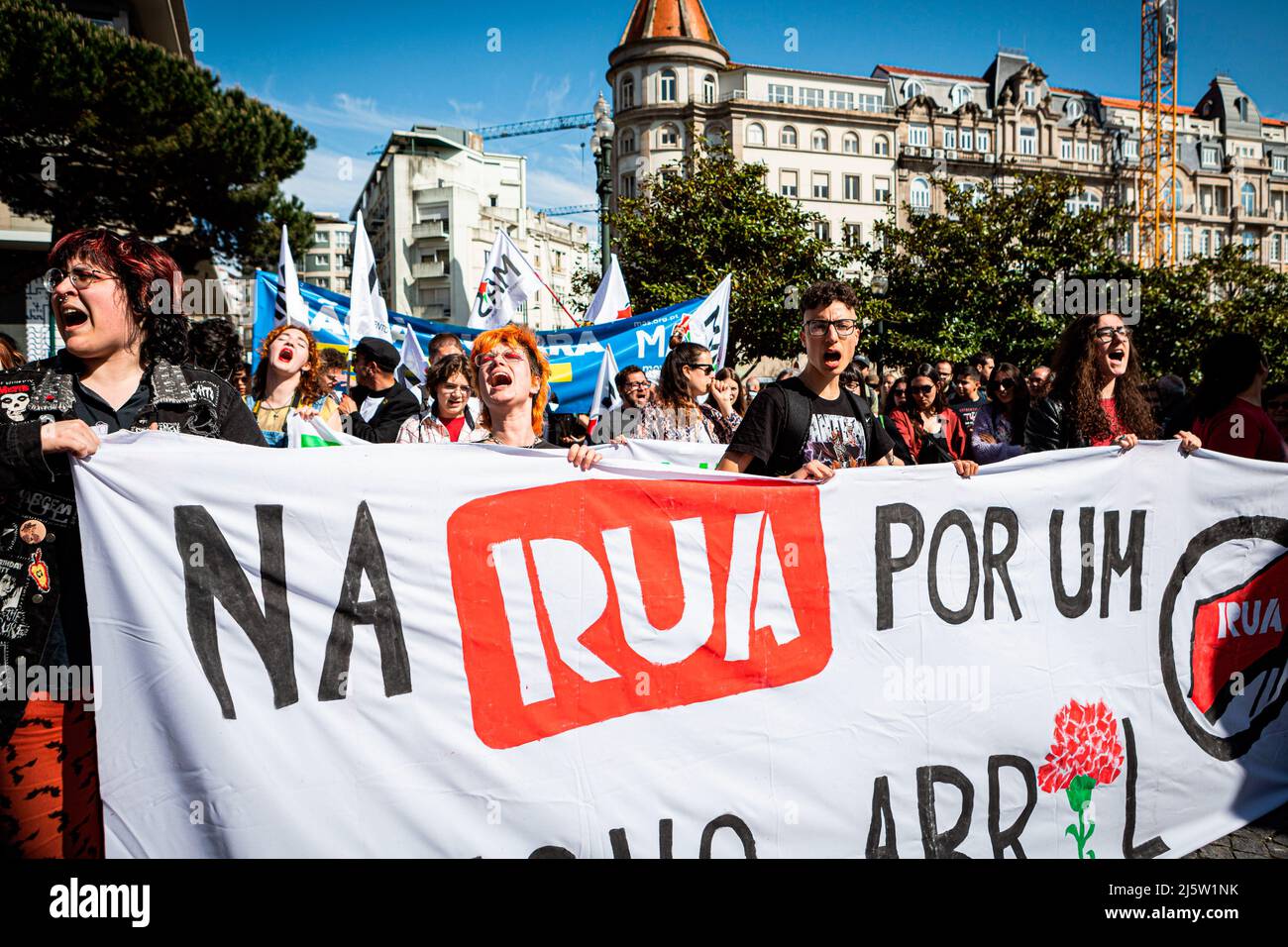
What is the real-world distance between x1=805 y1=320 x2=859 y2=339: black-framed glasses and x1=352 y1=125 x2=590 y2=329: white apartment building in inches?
2822

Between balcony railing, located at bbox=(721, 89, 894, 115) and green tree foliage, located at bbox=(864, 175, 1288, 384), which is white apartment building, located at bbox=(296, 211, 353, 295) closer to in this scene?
balcony railing, located at bbox=(721, 89, 894, 115)

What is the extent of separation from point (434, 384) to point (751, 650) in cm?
290

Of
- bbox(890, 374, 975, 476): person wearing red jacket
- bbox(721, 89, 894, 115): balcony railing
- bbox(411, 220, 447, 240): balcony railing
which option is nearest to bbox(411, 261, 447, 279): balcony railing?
bbox(411, 220, 447, 240): balcony railing

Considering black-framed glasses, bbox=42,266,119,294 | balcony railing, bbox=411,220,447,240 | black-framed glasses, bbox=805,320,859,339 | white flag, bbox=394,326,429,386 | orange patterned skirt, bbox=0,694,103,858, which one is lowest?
orange patterned skirt, bbox=0,694,103,858

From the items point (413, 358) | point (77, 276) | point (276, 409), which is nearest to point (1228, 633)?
point (77, 276)

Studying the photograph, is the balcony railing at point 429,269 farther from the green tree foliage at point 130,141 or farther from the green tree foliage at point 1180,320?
the green tree foliage at point 130,141

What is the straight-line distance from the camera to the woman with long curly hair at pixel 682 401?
5816 mm

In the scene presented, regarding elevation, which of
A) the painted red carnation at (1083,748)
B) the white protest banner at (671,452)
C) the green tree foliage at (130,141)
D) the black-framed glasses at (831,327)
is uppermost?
the green tree foliage at (130,141)

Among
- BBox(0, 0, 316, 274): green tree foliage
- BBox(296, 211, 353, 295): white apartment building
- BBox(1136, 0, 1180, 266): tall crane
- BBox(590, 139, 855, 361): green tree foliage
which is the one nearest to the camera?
BBox(0, 0, 316, 274): green tree foliage

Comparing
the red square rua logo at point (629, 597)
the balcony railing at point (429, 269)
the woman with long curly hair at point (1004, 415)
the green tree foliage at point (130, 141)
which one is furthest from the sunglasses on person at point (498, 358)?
the balcony railing at point (429, 269)

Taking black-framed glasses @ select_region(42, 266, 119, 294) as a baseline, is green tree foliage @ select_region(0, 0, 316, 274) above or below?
above

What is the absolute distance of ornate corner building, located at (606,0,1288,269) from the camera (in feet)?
A: 188
